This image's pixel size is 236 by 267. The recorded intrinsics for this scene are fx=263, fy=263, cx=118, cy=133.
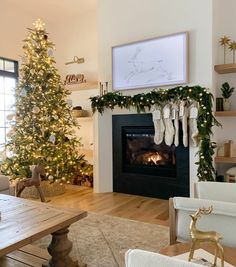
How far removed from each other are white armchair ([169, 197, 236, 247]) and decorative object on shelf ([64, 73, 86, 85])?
429cm

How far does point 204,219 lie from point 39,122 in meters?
3.51

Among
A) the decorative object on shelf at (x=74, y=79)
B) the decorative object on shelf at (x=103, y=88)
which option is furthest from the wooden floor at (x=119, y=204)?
the decorative object on shelf at (x=74, y=79)

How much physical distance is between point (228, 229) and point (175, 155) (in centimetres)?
255

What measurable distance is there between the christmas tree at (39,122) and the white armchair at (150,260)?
3.78m

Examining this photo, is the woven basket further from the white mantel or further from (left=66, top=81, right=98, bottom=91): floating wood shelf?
the white mantel

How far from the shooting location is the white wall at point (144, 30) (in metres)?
3.70

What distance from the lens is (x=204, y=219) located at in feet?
5.13

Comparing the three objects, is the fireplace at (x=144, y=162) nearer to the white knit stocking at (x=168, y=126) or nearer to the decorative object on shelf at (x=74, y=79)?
the white knit stocking at (x=168, y=126)

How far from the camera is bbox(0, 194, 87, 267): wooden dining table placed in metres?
1.67

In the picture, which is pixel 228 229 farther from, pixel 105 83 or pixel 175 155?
pixel 105 83

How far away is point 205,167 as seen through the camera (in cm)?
357

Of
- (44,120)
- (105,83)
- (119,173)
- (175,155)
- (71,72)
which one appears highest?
(71,72)

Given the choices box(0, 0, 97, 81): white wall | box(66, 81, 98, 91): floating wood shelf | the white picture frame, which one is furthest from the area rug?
box(0, 0, 97, 81): white wall

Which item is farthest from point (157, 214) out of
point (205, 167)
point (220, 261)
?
point (220, 261)
